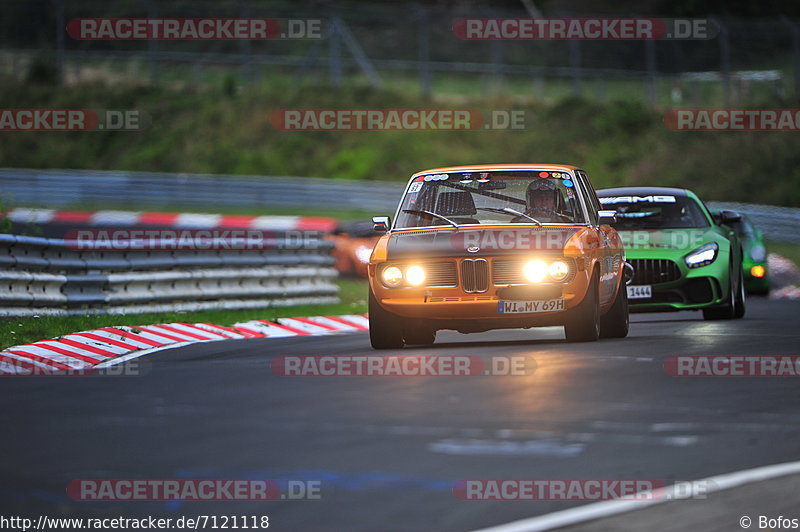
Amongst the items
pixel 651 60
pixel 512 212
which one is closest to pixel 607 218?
pixel 512 212

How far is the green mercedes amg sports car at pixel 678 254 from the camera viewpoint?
→ 1527 centimetres

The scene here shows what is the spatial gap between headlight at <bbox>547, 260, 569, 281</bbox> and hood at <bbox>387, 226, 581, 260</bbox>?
0.10m

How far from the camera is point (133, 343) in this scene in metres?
13.2

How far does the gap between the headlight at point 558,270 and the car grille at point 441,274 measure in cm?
75

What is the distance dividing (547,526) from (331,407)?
10.0 ft

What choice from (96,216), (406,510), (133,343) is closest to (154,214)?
(96,216)

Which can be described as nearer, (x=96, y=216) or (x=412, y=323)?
(x=412, y=323)

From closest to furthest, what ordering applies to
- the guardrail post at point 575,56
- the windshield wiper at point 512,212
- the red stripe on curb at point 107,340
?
the windshield wiper at point 512,212 < the red stripe on curb at point 107,340 < the guardrail post at point 575,56

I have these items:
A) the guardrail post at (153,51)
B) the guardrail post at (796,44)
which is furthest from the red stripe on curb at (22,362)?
the guardrail post at (153,51)

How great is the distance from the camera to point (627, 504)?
19.3ft

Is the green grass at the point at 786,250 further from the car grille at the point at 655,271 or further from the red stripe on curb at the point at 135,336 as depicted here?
the red stripe on curb at the point at 135,336

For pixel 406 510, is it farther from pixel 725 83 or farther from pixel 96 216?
pixel 725 83

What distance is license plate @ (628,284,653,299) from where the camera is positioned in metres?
15.3

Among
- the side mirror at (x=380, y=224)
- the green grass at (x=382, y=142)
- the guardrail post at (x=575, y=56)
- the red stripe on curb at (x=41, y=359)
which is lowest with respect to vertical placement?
the red stripe on curb at (x=41, y=359)
